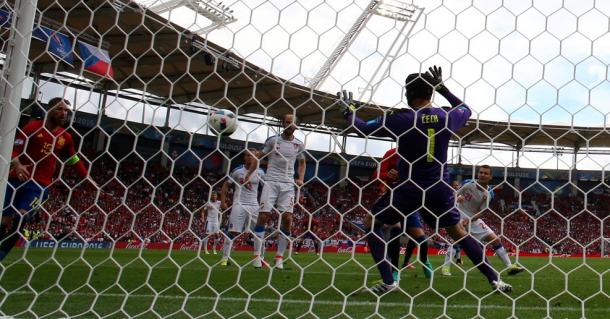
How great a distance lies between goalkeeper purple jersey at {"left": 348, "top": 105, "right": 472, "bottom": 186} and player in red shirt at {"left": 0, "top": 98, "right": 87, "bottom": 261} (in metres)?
2.30

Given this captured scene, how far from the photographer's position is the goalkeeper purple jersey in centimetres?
327

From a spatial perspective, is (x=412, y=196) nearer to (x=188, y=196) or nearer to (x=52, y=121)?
(x=52, y=121)

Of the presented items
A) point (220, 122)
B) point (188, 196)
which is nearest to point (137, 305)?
point (220, 122)

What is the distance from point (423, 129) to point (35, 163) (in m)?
2.82

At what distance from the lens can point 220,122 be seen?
204 inches

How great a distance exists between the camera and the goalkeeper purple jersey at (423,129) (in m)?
3.27

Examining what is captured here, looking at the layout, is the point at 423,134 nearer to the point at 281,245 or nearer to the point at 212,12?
the point at 212,12

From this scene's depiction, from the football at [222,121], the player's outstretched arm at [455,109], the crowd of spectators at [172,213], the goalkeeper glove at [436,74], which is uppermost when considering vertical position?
the goalkeeper glove at [436,74]

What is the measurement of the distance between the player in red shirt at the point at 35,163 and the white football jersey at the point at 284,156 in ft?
6.06

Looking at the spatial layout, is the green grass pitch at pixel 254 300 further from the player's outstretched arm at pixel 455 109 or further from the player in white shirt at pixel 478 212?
the player in white shirt at pixel 478 212

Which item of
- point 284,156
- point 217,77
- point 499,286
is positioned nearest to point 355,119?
point 499,286

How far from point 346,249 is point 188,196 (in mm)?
5583

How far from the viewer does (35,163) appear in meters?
4.08

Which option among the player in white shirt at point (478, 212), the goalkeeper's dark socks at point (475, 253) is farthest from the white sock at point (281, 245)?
the goalkeeper's dark socks at point (475, 253)
